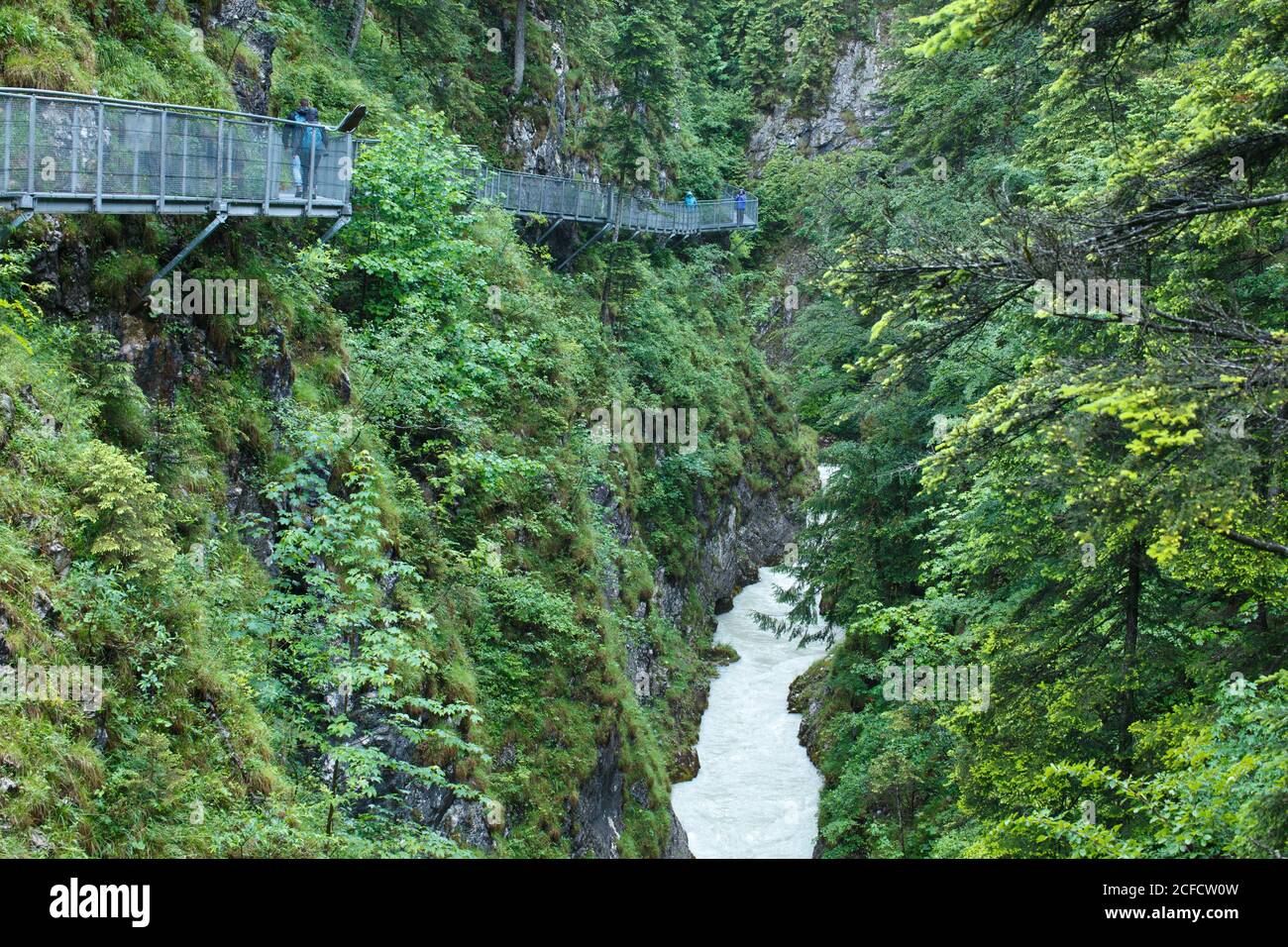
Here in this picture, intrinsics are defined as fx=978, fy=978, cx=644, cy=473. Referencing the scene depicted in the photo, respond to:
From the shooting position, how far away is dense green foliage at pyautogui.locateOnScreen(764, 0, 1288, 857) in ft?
19.7

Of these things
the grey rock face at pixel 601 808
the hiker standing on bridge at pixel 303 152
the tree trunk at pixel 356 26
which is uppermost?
the tree trunk at pixel 356 26

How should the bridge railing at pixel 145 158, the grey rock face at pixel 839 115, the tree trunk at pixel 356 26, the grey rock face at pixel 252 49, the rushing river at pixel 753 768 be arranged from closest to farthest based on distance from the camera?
the bridge railing at pixel 145 158, the grey rock face at pixel 252 49, the rushing river at pixel 753 768, the tree trunk at pixel 356 26, the grey rock face at pixel 839 115

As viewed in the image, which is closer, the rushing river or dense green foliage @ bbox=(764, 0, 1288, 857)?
dense green foliage @ bbox=(764, 0, 1288, 857)

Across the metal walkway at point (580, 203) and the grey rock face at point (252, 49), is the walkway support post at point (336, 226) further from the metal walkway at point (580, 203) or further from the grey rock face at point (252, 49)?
the metal walkway at point (580, 203)

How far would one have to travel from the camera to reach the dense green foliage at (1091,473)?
19.7 feet

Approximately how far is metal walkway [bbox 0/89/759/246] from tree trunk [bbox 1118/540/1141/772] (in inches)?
430

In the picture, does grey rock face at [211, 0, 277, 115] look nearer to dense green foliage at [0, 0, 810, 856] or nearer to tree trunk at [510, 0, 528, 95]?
dense green foliage at [0, 0, 810, 856]

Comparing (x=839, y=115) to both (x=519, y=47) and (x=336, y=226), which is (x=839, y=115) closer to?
(x=519, y=47)

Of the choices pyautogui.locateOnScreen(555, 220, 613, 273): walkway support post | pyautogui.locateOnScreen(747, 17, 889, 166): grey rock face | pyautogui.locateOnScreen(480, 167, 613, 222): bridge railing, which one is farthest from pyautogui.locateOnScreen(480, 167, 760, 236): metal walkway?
pyautogui.locateOnScreen(747, 17, 889, 166): grey rock face

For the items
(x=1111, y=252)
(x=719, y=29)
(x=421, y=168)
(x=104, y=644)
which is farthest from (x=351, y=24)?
(x=719, y=29)

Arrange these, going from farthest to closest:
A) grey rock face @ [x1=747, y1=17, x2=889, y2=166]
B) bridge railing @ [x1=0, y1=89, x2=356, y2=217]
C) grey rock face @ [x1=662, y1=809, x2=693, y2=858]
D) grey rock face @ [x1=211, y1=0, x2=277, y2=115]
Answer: grey rock face @ [x1=747, y1=17, x2=889, y2=166] < grey rock face @ [x1=662, y1=809, x2=693, y2=858] < grey rock face @ [x1=211, y1=0, x2=277, y2=115] < bridge railing @ [x1=0, y1=89, x2=356, y2=217]

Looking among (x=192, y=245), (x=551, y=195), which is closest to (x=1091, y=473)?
(x=192, y=245)

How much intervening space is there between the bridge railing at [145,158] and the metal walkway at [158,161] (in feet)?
0.03

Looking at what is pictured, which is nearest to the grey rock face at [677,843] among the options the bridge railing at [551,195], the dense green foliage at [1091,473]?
the dense green foliage at [1091,473]
